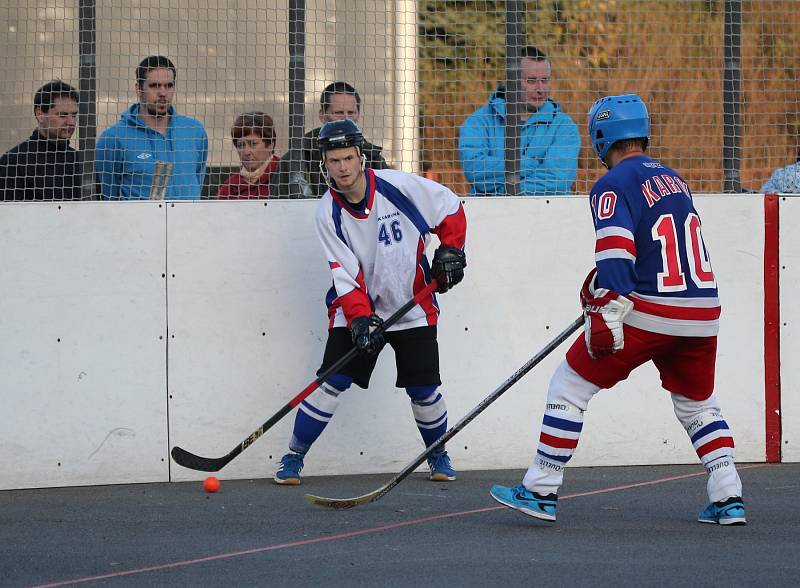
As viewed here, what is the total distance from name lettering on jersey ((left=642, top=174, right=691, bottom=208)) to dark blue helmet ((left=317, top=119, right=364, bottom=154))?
1.50 metres

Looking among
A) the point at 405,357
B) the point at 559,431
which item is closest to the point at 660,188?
the point at 559,431

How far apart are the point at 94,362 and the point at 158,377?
304mm

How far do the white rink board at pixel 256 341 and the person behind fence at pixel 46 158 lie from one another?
134mm

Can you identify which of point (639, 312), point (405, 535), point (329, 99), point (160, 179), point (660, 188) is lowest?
point (405, 535)

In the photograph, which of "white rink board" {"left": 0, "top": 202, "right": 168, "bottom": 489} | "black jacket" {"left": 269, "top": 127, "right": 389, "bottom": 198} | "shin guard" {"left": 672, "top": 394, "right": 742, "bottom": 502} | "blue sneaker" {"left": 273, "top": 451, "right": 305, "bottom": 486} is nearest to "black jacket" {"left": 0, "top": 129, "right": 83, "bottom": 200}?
"white rink board" {"left": 0, "top": 202, "right": 168, "bottom": 489}

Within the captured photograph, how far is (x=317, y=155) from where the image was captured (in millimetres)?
6688

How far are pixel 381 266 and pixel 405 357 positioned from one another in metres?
0.42

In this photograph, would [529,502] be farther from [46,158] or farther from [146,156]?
[46,158]

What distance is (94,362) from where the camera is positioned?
21.0 feet

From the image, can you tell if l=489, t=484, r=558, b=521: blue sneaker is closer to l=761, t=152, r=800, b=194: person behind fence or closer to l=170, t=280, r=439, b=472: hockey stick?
l=170, t=280, r=439, b=472: hockey stick

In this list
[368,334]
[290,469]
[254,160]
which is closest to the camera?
[368,334]

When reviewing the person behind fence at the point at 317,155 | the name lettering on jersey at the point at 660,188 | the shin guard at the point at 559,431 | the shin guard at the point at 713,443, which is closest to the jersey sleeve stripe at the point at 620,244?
the name lettering on jersey at the point at 660,188

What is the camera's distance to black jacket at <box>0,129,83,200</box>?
6.46 meters

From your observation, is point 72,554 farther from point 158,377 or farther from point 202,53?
point 202,53
